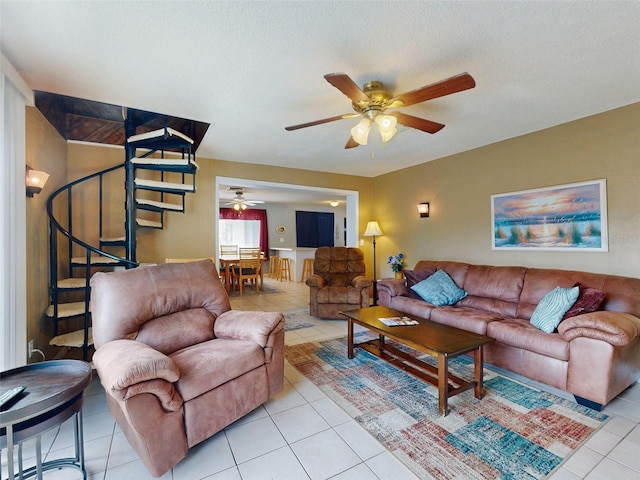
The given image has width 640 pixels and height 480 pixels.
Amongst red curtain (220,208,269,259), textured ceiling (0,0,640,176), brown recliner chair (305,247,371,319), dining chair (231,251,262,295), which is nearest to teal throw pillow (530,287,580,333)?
textured ceiling (0,0,640,176)

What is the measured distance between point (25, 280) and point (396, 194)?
4836mm

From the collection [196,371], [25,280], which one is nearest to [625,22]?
[196,371]

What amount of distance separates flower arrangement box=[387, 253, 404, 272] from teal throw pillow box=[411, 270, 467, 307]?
3.54ft

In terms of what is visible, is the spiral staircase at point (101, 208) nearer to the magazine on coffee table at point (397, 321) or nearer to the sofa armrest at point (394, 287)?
the magazine on coffee table at point (397, 321)

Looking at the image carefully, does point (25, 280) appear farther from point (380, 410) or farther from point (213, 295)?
point (380, 410)

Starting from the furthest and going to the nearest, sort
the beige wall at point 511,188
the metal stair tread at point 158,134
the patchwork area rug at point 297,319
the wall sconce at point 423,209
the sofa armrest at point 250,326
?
the wall sconce at point 423,209
the patchwork area rug at point 297,319
the metal stair tread at point 158,134
the beige wall at point 511,188
the sofa armrest at point 250,326

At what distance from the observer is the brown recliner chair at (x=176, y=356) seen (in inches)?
57.8

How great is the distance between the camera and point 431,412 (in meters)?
2.07

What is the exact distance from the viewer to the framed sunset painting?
288cm

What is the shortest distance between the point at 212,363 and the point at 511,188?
3757mm

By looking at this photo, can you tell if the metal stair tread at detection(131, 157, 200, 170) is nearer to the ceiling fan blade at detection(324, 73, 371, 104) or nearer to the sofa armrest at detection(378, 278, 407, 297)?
the ceiling fan blade at detection(324, 73, 371, 104)

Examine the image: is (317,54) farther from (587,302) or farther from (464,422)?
(587,302)

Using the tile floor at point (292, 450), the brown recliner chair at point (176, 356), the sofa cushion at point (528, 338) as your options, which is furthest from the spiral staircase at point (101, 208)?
the sofa cushion at point (528, 338)

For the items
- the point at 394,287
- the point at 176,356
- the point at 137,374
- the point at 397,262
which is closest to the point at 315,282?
the point at 394,287
